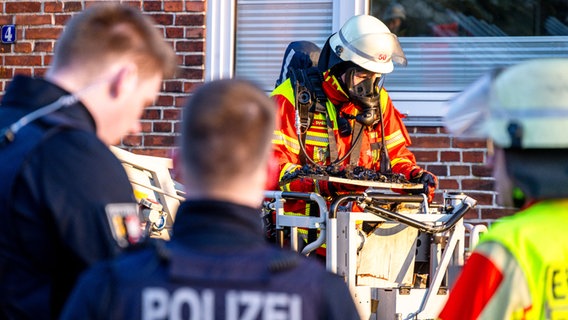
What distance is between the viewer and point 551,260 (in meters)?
2.34

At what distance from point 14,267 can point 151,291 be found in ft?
1.89

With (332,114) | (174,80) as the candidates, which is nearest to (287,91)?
(332,114)

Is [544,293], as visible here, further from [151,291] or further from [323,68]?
[323,68]

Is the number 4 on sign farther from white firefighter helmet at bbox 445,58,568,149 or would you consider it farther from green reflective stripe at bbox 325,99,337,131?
white firefighter helmet at bbox 445,58,568,149

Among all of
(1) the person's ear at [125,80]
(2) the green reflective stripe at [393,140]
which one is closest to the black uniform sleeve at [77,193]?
(1) the person's ear at [125,80]

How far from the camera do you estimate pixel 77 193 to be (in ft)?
7.68

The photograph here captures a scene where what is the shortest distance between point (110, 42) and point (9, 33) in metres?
5.71

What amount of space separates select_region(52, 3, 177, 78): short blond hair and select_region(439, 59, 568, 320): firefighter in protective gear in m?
0.82

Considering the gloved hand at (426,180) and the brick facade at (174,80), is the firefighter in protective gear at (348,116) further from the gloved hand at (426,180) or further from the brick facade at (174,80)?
the brick facade at (174,80)

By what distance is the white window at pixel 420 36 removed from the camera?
7.44 metres

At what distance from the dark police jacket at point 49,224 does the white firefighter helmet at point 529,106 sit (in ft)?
3.06

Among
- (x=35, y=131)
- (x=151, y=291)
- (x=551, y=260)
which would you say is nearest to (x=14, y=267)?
(x=35, y=131)

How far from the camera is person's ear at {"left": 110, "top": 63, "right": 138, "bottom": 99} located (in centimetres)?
247

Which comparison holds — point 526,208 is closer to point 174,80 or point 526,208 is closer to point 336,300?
point 336,300
